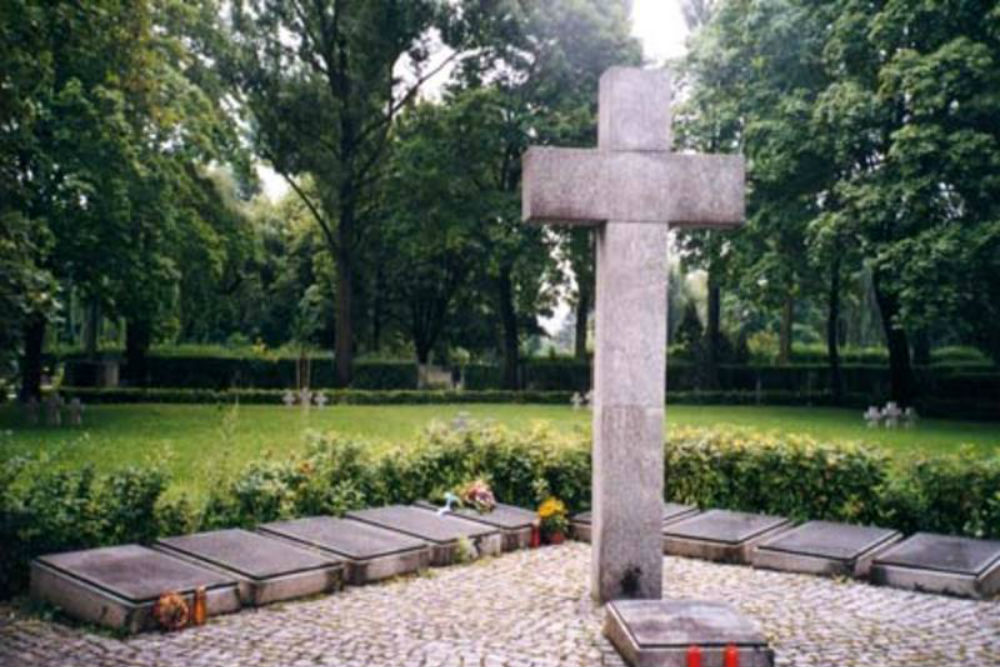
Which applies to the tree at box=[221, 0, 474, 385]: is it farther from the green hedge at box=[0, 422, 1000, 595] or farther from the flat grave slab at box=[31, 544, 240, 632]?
the flat grave slab at box=[31, 544, 240, 632]

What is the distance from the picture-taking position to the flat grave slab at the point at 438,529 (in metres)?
7.64

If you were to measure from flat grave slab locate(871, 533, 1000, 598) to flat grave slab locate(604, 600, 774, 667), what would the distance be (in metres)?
2.37

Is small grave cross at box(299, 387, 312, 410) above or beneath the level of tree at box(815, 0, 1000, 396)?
beneath

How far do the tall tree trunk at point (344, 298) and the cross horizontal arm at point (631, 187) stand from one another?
26.7m

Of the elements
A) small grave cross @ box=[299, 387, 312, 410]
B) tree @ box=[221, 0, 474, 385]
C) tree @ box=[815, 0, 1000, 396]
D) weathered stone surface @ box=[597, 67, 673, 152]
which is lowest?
small grave cross @ box=[299, 387, 312, 410]

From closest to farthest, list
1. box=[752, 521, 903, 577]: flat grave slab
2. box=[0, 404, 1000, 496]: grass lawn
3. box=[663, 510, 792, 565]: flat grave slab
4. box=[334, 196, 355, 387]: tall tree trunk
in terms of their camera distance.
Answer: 1. box=[752, 521, 903, 577]: flat grave slab
2. box=[663, 510, 792, 565]: flat grave slab
3. box=[0, 404, 1000, 496]: grass lawn
4. box=[334, 196, 355, 387]: tall tree trunk

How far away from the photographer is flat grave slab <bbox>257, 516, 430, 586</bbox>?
6973 mm

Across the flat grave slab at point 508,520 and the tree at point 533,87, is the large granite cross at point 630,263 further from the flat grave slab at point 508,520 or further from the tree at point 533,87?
the tree at point 533,87

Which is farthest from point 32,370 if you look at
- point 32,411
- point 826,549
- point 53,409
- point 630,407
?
point 826,549

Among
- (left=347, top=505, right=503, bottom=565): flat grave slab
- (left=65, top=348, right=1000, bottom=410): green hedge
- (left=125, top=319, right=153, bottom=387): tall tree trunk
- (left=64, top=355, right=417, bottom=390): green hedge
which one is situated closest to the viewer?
(left=347, top=505, right=503, bottom=565): flat grave slab

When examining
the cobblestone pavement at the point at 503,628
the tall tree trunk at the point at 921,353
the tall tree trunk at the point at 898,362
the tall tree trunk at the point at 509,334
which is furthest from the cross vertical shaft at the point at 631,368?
the tall tree trunk at the point at 921,353

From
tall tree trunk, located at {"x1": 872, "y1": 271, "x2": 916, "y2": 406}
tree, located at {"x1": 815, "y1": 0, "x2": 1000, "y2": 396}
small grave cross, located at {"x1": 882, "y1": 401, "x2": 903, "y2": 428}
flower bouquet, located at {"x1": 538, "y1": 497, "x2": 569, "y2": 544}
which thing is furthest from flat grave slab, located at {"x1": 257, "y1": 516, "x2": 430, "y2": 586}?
tall tree trunk, located at {"x1": 872, "y1": 271, "x2": 916, "y2": 406}

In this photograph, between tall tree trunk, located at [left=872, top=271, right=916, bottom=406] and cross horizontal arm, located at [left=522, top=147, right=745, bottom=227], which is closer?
cross horizontal arm, located at [left=522, top=147, right=745, bottom=227]

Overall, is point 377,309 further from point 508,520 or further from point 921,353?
point 508,520
